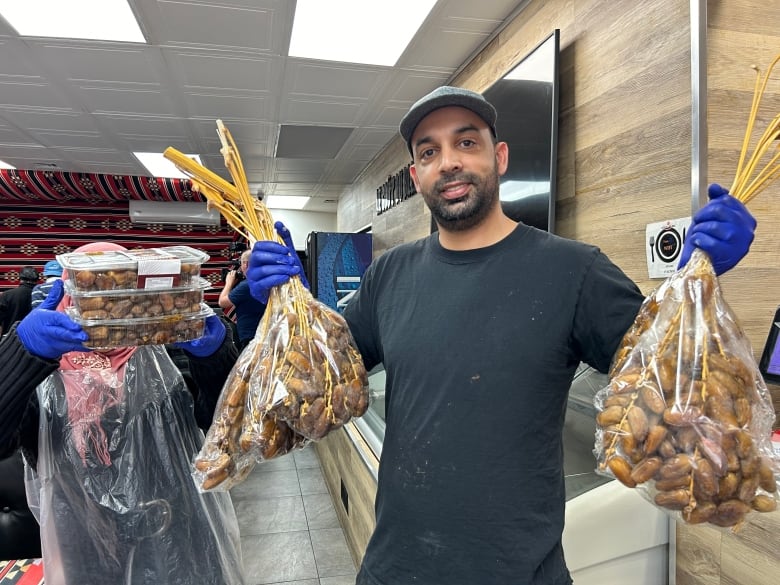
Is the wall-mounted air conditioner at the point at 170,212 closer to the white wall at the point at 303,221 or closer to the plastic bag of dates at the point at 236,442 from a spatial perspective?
the white wall at the point at 303,221

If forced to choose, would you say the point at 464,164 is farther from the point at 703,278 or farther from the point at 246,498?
the point at 246,498

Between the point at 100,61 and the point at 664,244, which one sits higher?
the point at 100,61

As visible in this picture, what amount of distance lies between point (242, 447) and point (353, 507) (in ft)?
6.72

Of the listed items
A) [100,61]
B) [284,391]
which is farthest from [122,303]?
[100,61]

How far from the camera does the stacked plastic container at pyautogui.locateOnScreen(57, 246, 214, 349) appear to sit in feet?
3.61

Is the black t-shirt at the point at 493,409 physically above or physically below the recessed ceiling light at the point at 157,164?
below

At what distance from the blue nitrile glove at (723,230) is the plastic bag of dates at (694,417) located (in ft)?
0.13

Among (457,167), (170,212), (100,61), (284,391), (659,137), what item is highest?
(100,61)

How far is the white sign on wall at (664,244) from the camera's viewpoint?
67.3 inches

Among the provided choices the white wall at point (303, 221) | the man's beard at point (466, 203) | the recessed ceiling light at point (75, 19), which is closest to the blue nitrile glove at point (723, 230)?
the man's beard at point (466, 203)

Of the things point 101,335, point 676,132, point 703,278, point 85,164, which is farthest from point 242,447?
point 85,164

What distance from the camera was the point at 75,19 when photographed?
9.60 ft

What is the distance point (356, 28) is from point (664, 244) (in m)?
2.26

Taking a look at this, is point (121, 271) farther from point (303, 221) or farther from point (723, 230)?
point (303, 221)
